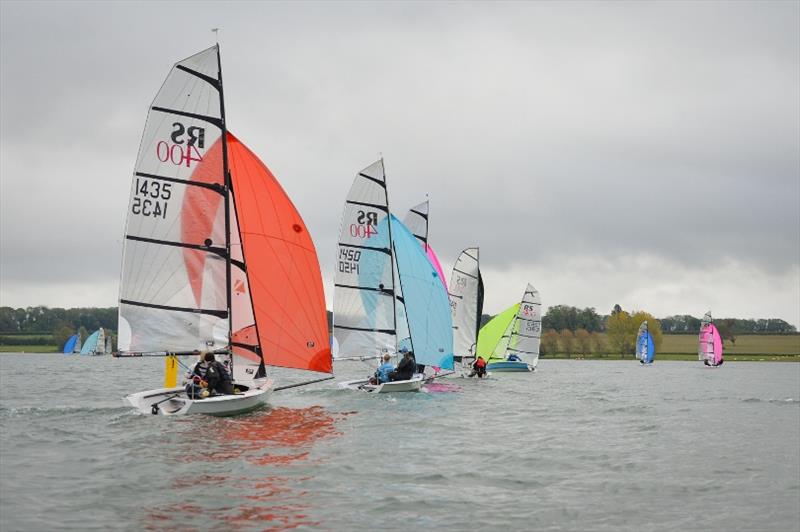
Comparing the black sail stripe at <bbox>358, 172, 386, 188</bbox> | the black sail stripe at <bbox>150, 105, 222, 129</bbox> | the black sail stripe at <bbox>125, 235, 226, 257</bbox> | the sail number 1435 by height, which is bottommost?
the black sail stripe at <bbox>125, 235, 226, 257</bbox>

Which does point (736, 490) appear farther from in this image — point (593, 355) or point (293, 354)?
point (593, 355)

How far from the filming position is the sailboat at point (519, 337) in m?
63.2

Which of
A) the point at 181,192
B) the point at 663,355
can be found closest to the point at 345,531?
the point at 181,192

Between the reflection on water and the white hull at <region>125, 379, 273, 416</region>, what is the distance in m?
0.29

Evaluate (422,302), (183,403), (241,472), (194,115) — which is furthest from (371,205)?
(241,472)

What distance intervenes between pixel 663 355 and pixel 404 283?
10090 cm

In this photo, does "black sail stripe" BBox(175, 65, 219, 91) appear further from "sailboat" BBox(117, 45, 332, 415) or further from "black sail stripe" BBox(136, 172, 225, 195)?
"black sail stripe" BBox(136, 172, 225, 195)

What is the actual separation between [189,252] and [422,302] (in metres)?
14.0

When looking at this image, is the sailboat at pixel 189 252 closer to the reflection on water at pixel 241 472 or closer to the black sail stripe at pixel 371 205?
the reflection on water at pixel 241 472

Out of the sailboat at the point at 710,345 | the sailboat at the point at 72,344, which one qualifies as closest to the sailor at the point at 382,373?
the sailboat at the point at 710,345

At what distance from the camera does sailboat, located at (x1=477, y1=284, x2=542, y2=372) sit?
63.2 metres

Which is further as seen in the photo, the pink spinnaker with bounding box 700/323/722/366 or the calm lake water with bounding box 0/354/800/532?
the pink spinnaker with bounding box 700/323/722/366

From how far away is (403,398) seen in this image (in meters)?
29.3

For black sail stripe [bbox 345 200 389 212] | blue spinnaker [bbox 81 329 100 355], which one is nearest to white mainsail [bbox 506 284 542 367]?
black sail stripe [bbox 345 200 389 212]
